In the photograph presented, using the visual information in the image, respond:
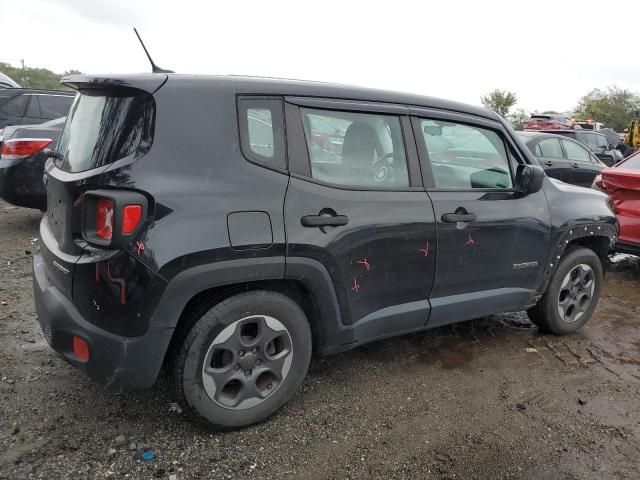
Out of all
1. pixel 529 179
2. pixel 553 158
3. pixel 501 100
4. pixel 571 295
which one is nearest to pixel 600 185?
pixel 571 295

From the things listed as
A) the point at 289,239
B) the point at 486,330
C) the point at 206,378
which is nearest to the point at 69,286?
the point at 206,378

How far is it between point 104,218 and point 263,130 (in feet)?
2.80

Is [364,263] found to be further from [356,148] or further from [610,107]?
[610,107]

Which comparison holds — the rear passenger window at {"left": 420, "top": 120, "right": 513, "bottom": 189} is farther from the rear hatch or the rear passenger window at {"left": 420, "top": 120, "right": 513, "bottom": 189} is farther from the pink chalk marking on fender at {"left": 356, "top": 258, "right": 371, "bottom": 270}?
the rear hatch

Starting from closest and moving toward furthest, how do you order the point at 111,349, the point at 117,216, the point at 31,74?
1. the point at 117,216
2. the point at 111,349
3. the point at 31,74

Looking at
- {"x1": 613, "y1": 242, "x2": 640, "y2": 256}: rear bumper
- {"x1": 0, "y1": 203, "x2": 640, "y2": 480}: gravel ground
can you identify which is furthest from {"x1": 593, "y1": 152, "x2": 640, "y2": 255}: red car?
{"x1": 0, "y1": 203, "x2": 640, "y2": 480}: gravel ground

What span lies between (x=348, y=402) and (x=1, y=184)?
17.2 ft

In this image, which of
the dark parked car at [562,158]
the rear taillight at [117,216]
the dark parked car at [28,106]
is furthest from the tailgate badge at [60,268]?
the dark parked car at [562,158]

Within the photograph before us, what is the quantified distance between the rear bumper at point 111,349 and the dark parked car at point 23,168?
13.8ft

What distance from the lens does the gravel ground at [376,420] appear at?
8.02ft

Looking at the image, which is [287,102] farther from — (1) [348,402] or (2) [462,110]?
(1) [348,402]

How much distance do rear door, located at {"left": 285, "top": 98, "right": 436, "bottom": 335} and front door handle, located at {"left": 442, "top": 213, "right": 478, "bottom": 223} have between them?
0.12 meters

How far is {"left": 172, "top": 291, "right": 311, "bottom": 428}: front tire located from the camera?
2426 millimetres

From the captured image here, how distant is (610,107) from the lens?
5834 cm
